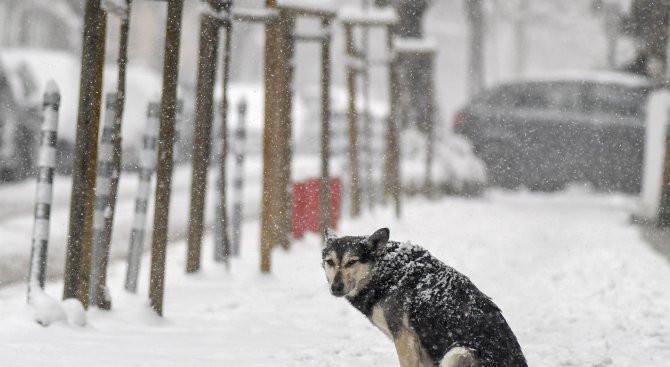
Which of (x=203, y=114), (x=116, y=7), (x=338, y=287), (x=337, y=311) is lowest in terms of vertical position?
(x=337, y=311)

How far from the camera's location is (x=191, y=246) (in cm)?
789

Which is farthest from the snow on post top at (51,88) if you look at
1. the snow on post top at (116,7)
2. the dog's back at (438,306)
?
the dog's back at (438,306)

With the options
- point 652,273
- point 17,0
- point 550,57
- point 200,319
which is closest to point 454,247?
point 652,273

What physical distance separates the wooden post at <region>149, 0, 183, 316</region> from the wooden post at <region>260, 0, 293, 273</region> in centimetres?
204

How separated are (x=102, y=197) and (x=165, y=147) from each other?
70 centimetres

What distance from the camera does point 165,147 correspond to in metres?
6.29

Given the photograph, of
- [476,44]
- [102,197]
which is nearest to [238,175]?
[102,197]

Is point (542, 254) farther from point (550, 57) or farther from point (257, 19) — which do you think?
point (550, 57)

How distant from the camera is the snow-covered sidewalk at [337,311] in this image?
549 cm

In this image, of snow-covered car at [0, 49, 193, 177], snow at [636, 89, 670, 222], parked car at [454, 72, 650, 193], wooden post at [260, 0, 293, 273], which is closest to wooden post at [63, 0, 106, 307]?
wooden post at [260, 0, 293, 273]

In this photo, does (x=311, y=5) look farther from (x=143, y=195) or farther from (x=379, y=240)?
(x=379, y=240)

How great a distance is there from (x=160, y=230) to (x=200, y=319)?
2.53 ft

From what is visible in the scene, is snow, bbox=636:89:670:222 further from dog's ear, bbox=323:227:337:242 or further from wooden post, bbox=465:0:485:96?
wooden post, bbox=465:0:485:96

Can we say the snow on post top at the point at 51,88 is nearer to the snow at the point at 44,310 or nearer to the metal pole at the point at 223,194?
the snow at the point at 44,310
